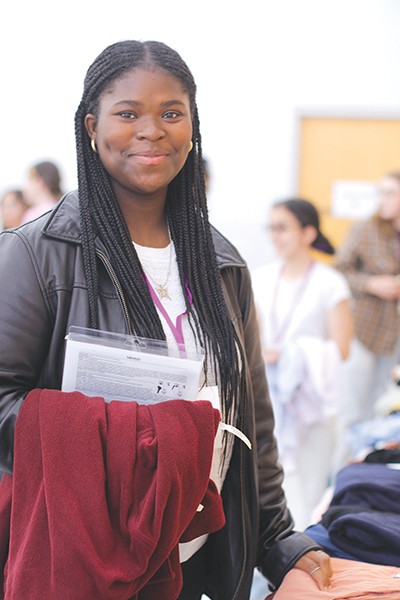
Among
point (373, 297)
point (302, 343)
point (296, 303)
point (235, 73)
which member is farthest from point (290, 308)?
point (235, 73)

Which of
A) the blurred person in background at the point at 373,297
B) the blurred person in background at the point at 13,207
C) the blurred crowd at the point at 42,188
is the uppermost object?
the blurred crowd at the point at 42,188

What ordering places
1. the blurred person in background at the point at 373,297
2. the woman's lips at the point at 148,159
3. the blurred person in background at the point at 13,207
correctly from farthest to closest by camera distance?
the blurred person in background at the point at 13,207 < the blurred person in background at the point at 373,297 < the woman's lips at the point at 148,159

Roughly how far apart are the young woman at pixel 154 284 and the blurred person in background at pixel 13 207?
13.8 ft

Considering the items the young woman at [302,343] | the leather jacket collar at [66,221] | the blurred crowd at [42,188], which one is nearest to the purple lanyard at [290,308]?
the young woman at [302,343]

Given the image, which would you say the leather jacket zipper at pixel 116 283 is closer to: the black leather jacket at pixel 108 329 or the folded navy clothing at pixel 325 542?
the black leather jacket at pixel 108 329

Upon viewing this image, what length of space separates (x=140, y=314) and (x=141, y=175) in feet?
0.87

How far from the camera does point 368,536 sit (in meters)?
1.98

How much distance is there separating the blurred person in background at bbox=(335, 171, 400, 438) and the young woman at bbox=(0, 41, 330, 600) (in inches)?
155

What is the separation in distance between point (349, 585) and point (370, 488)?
47 centimetres

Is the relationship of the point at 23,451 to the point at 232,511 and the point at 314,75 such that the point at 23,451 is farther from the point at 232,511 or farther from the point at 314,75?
the point at 314,75

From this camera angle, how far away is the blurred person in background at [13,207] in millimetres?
5875

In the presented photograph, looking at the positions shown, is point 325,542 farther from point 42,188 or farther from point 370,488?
point 42,188

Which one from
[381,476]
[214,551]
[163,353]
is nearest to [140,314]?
[163,353]

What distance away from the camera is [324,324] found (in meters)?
4.38
